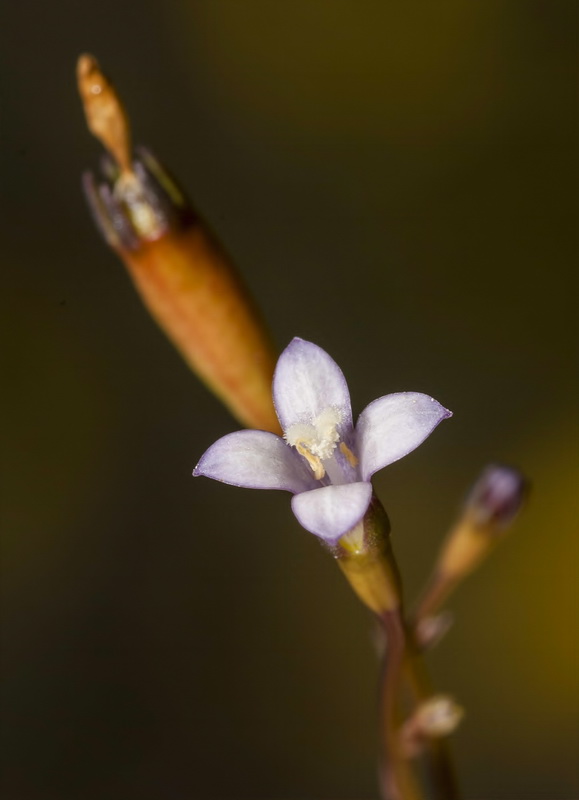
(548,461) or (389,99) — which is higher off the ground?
(389,99)

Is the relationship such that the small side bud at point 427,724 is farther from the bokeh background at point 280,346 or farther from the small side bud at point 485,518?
the bokeh background at point 280,346

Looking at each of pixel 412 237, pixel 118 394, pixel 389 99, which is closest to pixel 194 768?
pixel 118 394

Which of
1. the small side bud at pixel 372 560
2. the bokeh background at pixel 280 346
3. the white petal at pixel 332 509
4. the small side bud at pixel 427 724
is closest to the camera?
the white petal at pixel 332 509

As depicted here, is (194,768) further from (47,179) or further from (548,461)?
(47,179)

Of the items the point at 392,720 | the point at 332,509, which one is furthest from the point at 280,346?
the point at 332,509

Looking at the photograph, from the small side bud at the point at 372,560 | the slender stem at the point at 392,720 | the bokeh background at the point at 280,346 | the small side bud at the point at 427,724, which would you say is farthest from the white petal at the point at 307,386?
the bokeh background at the point at 280,346

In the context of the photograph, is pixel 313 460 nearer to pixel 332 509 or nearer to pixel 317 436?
pixel 317 436

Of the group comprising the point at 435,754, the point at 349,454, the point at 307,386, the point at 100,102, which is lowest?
the point at 435,754
